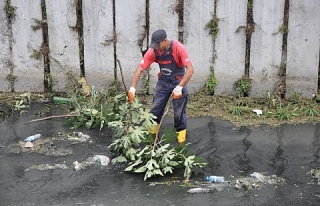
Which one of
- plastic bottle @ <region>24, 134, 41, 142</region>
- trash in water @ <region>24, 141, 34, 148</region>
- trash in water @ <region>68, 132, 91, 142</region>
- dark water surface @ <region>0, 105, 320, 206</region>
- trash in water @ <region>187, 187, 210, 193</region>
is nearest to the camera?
dark water surface @ <region>0, 105, 320, 206</region>

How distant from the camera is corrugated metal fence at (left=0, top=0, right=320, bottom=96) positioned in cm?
912

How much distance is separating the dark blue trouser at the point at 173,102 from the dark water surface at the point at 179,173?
1.10 feet

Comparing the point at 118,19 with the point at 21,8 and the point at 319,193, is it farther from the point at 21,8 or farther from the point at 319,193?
the point at 319,193

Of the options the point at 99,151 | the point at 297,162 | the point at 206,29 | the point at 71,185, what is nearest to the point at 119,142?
the point at 99,151

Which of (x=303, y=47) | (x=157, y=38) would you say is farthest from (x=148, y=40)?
(x=303, y=47)

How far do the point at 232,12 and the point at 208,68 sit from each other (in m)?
1.00

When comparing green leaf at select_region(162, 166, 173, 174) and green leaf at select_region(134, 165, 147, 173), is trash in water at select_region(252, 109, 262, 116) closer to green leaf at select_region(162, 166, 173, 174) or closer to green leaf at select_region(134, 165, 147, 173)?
green leaf at select_region(162, 166, 173, 174)

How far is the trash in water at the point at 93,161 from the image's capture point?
704 centimetres

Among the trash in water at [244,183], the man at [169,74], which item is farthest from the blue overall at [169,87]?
the trash in water at [244,183]

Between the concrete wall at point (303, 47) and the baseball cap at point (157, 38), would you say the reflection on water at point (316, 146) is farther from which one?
the baseball cap at point (157, 38)

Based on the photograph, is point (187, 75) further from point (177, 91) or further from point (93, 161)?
point (93, 161)

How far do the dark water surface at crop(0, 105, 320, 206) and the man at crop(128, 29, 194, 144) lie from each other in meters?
0.50

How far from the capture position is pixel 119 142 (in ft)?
24.1

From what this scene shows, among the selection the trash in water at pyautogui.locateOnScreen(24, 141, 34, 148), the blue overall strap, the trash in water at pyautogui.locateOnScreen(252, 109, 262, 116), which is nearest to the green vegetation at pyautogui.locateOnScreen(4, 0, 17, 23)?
the trash in water at pyautogui.locateOnScreen(24, 141, 34, 148)
